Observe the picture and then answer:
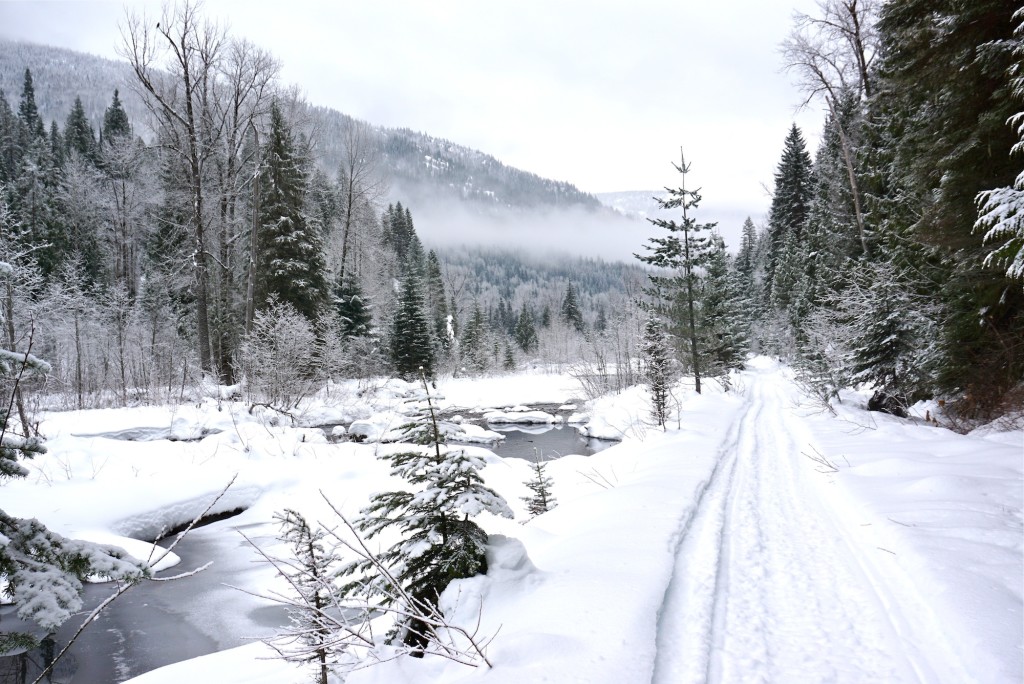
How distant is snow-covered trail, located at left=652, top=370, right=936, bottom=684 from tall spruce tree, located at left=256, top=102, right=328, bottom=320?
77.1 ft

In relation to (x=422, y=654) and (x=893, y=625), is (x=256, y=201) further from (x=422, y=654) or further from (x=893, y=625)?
(x=893, y=625)

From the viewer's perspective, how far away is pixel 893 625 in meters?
3.82

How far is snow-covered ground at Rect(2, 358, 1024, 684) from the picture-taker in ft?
11.0

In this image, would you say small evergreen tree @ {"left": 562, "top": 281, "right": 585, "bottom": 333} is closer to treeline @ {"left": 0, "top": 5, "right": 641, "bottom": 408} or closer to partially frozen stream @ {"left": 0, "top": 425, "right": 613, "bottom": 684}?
treeline @ {"left": 0, "top": 5, "right": 641, "bottom": 408}

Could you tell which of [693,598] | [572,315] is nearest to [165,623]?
[693,598]

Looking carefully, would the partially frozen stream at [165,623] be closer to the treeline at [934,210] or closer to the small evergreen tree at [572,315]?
the treeline at [934,210]

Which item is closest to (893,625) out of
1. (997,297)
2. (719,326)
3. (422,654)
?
(422,654)

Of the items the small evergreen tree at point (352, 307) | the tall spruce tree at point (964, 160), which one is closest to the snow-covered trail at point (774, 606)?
the tall spruce tree at point (964, 160)

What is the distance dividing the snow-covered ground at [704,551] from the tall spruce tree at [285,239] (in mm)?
14123

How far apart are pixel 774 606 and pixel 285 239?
2627cm

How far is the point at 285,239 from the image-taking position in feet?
82.1

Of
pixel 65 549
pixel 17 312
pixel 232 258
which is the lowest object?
pixel 65 549

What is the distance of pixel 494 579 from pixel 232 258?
27.4 metres

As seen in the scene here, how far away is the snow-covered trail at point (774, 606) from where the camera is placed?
335 cm
